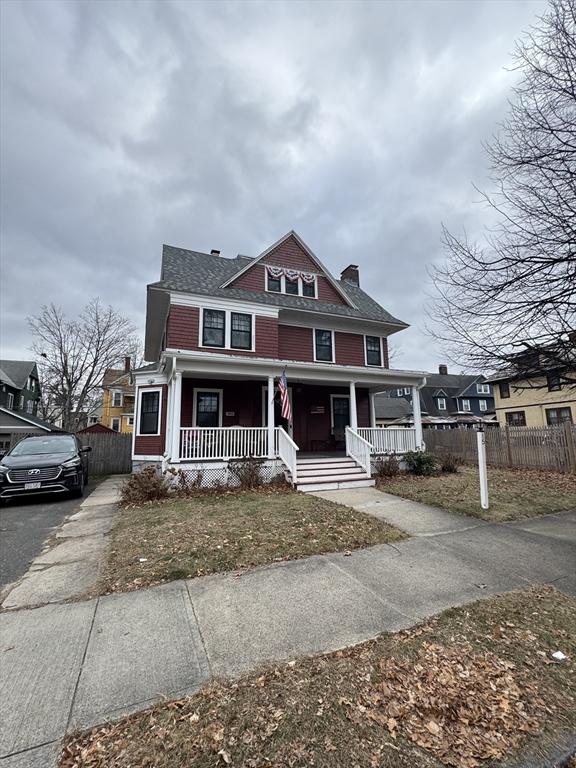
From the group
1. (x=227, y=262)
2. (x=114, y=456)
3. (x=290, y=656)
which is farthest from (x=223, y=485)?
(x=227, y=262)

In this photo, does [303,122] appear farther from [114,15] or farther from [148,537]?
[148,537]

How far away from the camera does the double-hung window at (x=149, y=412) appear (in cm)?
1307

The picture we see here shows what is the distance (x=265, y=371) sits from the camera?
1110cm

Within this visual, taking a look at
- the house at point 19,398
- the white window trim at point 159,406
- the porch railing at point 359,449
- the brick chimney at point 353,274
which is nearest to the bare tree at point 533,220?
the porch railing at point 359,449

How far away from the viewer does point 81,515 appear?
745cm

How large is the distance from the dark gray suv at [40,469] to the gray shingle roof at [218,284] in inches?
246

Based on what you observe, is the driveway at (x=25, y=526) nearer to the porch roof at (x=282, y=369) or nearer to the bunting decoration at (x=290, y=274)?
the porch roof at (x=282, y=369)

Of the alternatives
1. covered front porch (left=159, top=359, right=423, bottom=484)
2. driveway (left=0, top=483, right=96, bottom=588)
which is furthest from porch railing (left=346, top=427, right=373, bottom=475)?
driveway (left=0, top=483, right=96, bottom=588)

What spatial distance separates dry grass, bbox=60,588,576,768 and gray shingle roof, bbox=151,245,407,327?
39.2ft

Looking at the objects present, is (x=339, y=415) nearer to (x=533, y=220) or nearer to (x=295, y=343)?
(x=295, y=343)

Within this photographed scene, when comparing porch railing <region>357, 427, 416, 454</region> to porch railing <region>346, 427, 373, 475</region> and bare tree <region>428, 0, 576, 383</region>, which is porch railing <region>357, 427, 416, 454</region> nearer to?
porch railing <region>346, 427, 373, 475</region>

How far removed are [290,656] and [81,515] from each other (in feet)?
22.0

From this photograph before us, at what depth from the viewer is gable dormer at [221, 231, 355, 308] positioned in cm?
1467

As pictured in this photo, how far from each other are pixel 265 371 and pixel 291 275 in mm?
6229
